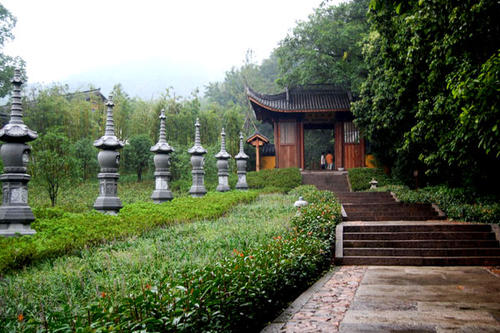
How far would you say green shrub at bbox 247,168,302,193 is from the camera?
19375mm

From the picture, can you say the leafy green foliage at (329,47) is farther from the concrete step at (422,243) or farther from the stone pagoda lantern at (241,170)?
the concrete step at (422,243)

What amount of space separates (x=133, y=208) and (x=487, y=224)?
835cm

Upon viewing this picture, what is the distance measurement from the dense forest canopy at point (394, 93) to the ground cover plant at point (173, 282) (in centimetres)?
290

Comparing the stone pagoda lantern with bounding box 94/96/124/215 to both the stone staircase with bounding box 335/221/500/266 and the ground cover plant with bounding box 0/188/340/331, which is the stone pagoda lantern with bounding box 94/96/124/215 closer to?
the ground cover plant with bounding box 0/188/340/331

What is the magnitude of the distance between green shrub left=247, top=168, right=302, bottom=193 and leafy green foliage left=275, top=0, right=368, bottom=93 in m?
6.09

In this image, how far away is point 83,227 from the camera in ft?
23.0

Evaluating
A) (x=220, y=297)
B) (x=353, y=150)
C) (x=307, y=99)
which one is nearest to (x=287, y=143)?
(x=307, y=99)

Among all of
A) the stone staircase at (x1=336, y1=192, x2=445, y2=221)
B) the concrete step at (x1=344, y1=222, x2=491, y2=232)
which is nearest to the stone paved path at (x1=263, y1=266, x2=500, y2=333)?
the concrete step at (x1=344, y1=222, x2=491, y2=232)

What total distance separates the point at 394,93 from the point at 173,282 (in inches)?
513

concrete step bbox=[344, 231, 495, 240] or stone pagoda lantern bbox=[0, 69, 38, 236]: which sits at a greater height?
stone pagoda lantern bbox=[0, 69, 38, 236]

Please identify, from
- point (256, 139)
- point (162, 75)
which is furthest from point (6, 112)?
point (162, 75)

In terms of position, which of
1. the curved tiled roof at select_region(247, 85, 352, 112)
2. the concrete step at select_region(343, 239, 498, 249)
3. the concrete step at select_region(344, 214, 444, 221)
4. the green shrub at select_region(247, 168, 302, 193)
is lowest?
the concrete step at select_region(343, 239, 498, 249)

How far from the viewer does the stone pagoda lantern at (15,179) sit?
670cm

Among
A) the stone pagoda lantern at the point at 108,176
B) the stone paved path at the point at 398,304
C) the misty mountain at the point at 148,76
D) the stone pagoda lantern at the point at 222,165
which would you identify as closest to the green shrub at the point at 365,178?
the stone pagoda lantern at the point at 222,165
